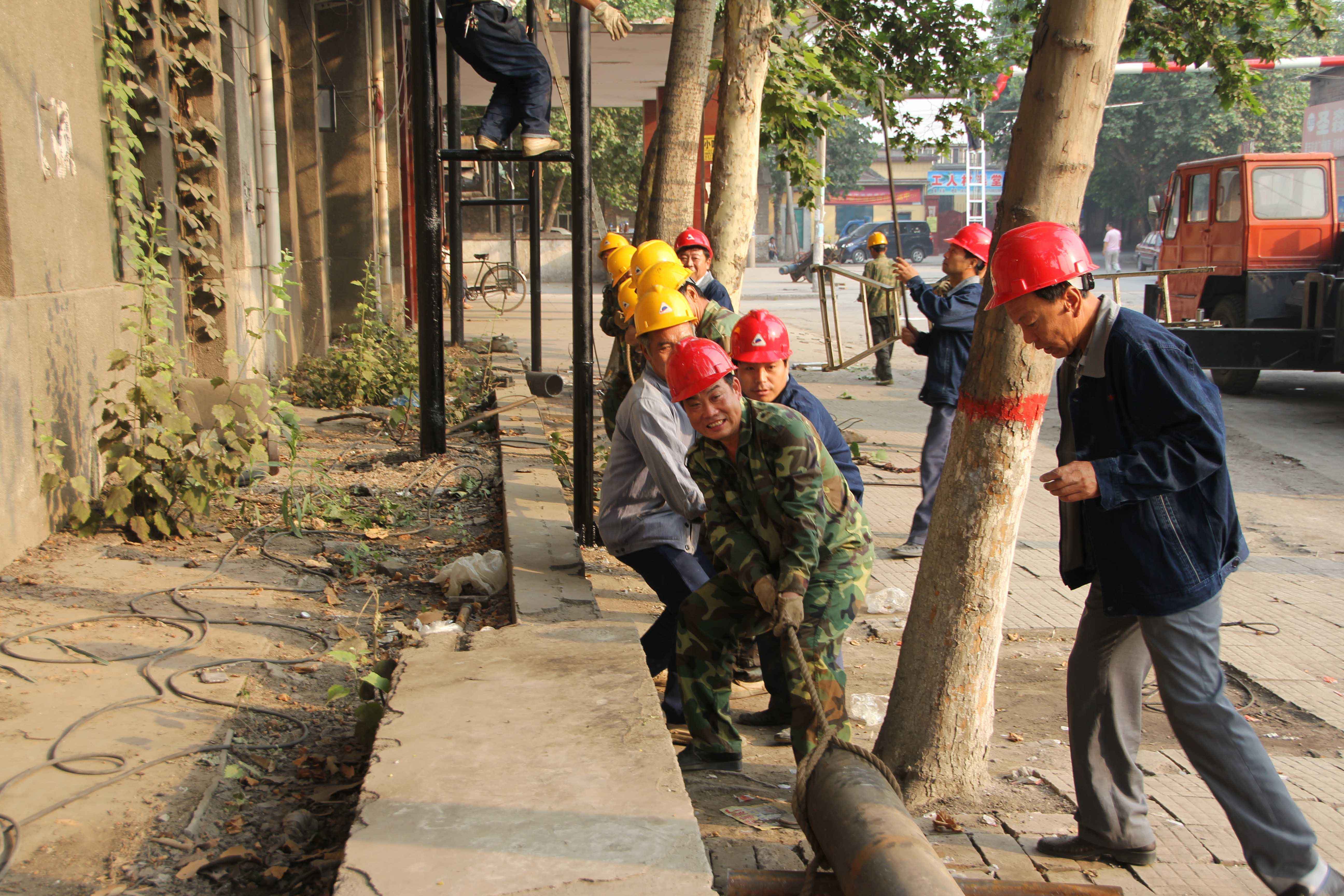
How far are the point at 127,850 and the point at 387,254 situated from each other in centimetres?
1455

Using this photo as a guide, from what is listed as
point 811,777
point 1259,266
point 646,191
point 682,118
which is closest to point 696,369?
point 811,777

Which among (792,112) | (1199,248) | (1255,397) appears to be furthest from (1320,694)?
(1199,248)

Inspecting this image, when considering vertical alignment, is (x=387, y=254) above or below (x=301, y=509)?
above

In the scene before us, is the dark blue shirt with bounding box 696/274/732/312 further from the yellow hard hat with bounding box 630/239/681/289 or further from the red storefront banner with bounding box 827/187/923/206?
the red storefront banner with bounding box 827/187/923/206

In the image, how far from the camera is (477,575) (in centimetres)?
516

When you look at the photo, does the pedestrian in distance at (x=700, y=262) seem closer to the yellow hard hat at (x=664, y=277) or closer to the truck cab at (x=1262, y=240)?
the yellow hard hat at (x=664, y=277)

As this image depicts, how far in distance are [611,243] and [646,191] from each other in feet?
11.9

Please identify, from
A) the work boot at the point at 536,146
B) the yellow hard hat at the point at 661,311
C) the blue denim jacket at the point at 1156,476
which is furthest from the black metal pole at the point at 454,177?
the blue denim jacket at the point at 1156,476

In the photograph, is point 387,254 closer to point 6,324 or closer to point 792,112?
point 792,112

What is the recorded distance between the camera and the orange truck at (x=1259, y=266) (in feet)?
40.0

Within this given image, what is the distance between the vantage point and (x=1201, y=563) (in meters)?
2.79

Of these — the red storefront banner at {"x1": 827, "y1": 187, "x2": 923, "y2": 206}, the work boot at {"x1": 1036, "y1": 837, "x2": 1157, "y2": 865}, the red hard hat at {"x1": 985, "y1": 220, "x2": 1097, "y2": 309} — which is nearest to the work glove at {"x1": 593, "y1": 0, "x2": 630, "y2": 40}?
the red hard hat at {"x1": 985, "y1": 220, "x2": 1097, "y2": 309}

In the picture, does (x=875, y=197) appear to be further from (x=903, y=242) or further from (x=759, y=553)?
(x=759, y=553)

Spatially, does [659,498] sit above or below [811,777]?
above
